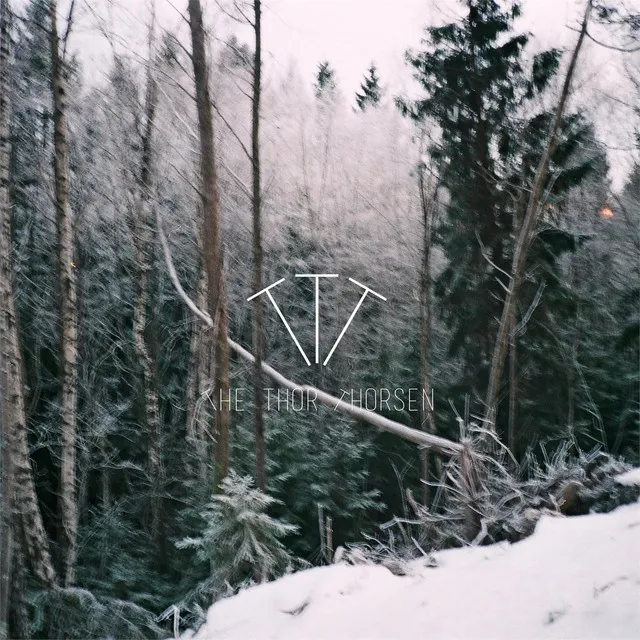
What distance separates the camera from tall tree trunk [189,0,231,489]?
6258mm

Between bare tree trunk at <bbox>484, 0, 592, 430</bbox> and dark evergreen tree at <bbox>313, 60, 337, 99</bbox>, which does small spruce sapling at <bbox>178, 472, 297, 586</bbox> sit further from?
dark evergreen tree at <bbox>313, 60, 337, 99</bbox>

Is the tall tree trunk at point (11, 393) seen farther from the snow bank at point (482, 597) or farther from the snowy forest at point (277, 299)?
the snow bank at point (482, 597)

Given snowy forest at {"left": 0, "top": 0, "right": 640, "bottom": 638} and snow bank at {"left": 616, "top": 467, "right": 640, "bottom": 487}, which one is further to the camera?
snowy forest at {"left": 0, "top": 0, "right": 640, "bottom": 638}

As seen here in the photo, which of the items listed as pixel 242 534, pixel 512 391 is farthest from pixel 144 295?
pixel 512 391

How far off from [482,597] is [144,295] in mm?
10036

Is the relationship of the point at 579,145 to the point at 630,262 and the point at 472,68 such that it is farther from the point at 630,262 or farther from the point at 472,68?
the point at 630,262

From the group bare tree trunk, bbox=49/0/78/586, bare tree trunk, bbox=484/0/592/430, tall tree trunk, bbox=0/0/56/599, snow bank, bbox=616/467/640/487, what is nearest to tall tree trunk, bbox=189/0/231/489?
tall tree trunk, bbox=0/0/56/599

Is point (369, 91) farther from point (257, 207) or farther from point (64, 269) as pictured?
point (64, 269)

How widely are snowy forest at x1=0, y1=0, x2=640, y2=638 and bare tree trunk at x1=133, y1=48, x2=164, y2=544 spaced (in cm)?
7

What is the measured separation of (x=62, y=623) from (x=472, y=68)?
11.9 m

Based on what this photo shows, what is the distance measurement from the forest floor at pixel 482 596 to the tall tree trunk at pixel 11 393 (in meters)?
4.01

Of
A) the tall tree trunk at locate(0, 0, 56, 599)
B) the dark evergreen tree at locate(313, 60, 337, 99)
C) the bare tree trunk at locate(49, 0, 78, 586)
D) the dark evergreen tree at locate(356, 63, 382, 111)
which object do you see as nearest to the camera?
the tall tree trunk at locate(0, 0, 56, 599)

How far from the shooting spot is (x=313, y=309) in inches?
601

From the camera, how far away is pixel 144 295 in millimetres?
11258
